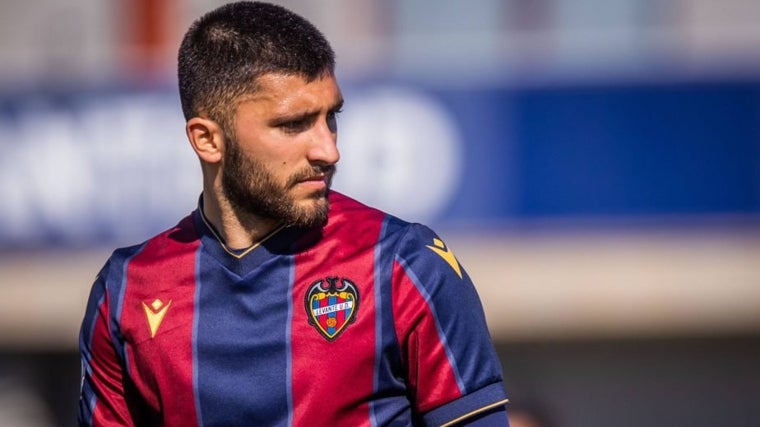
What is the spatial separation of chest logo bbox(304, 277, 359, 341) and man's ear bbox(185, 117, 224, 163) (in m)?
0.35

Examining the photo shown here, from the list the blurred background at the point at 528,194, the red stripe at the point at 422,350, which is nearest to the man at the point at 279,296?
the red stripe at the point at 422,350

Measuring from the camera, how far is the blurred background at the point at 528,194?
8062 millimetres

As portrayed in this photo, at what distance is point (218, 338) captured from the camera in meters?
2.71

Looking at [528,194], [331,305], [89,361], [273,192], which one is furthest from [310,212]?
[528,194]

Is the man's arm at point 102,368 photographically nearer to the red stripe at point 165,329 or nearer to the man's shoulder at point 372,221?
the red stripe at point 165,329

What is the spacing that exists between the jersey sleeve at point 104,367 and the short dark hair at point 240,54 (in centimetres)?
44

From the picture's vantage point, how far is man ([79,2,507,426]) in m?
2.64

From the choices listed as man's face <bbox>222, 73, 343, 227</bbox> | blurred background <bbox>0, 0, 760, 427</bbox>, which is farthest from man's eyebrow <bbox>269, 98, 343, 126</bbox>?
blurred background <bbox>0, 0, 760, 427</bbox>

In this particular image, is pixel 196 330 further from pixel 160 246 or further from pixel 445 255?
pixel 445 255

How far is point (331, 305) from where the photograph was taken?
2.70m

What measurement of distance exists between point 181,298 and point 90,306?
0.71 feet

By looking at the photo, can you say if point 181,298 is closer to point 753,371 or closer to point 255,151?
point 255,151

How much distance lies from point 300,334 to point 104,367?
45 cm

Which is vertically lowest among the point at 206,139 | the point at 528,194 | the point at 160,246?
the point at 528,194
